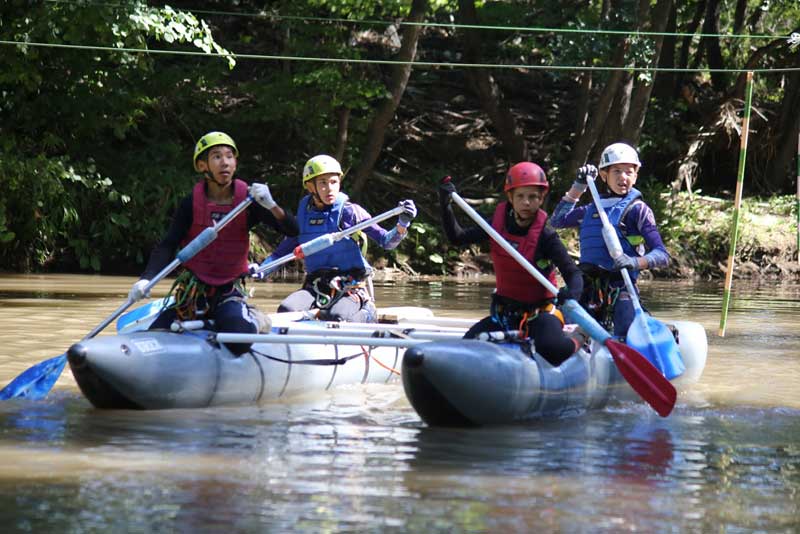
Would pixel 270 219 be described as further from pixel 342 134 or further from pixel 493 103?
pixel 493 103

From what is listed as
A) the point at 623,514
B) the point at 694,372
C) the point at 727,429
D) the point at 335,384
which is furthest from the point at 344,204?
the point at 623,514

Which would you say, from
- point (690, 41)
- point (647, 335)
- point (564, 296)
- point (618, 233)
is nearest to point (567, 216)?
point (618, 233)

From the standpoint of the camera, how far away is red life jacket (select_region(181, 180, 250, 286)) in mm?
7391

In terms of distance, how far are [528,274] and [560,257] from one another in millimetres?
237

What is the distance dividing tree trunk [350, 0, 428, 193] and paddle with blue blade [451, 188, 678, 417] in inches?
507

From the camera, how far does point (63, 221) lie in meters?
19.0

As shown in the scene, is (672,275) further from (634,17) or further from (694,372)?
(694,372)

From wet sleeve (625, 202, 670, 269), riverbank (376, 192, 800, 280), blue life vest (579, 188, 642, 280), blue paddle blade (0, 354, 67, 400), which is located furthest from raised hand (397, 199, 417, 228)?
riverbank (376, 192, 800, 280)

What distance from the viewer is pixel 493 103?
21953mm

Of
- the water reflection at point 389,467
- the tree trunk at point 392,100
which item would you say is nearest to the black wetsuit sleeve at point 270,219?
the water reflection at point 389,467

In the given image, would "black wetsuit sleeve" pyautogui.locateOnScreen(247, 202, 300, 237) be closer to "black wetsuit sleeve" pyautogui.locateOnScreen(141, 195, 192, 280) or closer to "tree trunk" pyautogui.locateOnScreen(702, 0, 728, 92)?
"black wetsuit sleeve" pyautogui.locateOnScreen(141, 195, 192, 280)

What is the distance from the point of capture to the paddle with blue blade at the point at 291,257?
8.30 meters

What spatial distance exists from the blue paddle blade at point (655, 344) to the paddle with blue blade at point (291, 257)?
172 centimetres

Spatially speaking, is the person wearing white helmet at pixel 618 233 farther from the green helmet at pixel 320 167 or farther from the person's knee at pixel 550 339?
the green helmet at pixel 320 167
